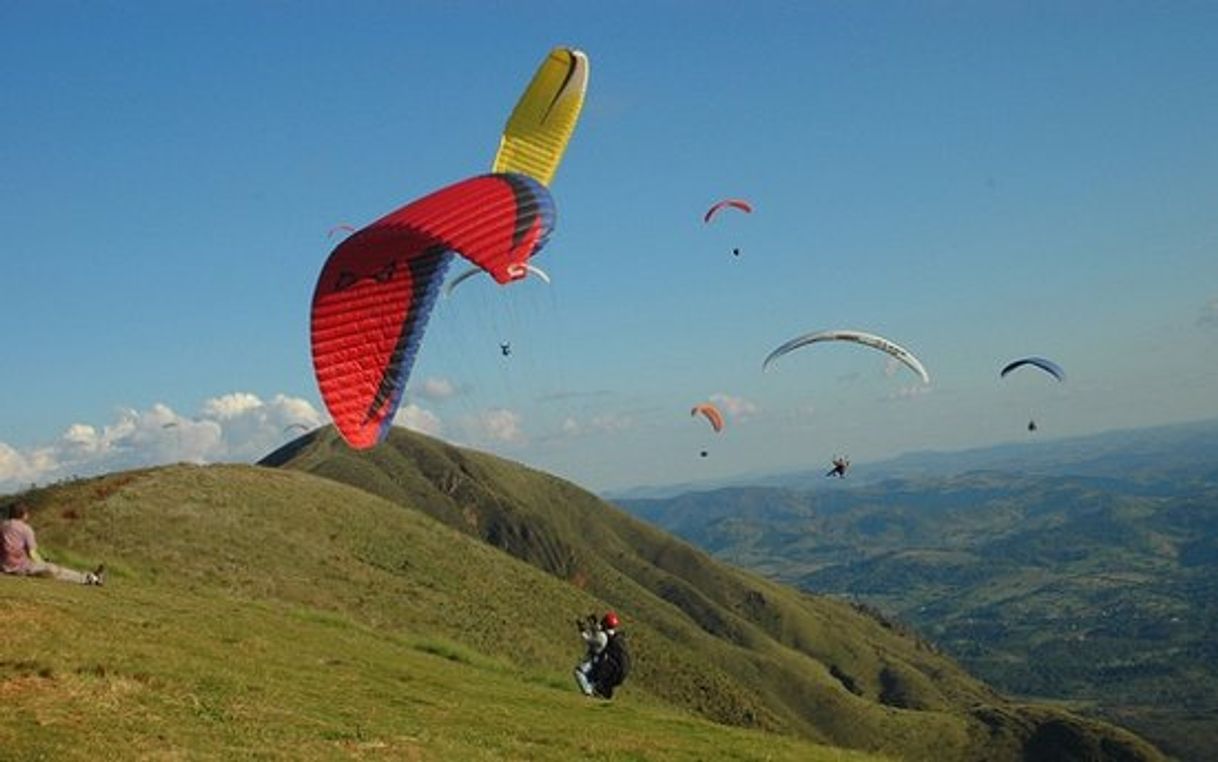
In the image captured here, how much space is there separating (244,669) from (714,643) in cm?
12909

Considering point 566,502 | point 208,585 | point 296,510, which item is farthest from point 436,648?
point 566,502

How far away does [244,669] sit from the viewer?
1997cm

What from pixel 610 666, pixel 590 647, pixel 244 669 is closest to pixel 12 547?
pixel 244 669

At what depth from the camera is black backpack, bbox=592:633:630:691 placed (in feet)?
82.5

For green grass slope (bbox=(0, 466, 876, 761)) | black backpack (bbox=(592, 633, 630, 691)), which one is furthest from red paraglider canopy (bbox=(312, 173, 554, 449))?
black backpack (bbox=(592, 633, 630, 691))

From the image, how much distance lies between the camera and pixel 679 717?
2455cm

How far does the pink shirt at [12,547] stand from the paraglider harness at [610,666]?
1373 centimetres

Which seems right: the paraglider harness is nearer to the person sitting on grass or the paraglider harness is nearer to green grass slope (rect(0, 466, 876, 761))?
green grass slope (rect(0, 466, 876, 761))

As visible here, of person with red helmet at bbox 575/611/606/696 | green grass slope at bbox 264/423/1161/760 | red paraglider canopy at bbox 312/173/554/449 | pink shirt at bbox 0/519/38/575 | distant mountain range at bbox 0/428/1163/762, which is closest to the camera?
distant mountain range at bbox 0/428/1163/762

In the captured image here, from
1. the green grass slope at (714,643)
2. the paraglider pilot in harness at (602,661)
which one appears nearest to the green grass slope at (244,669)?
the paraglider pilot in harness at (602,661)

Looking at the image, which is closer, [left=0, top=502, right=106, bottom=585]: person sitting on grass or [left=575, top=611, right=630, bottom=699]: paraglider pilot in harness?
[left=575, top=611, right=630, bottom=699]: paraglider pilot in harness

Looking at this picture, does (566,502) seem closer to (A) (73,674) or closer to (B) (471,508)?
(B) (471,508)

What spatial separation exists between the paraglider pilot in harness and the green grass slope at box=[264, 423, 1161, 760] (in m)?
54.1

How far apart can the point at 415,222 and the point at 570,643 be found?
4957 centimetres
